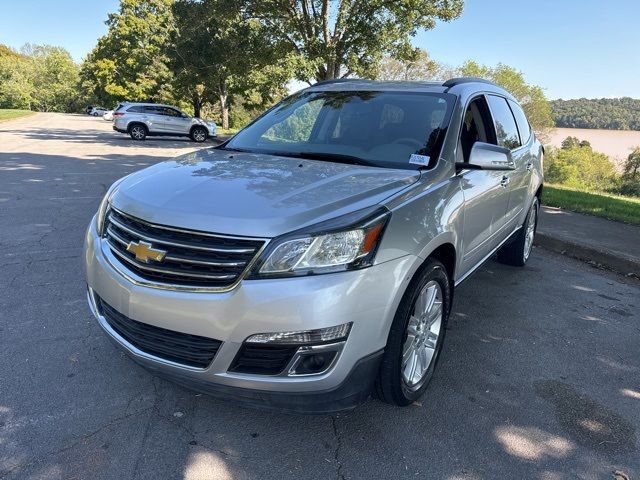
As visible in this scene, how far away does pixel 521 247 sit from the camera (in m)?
5.23

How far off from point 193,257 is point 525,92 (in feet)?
203

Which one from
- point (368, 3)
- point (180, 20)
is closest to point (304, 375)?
point (368, 3)

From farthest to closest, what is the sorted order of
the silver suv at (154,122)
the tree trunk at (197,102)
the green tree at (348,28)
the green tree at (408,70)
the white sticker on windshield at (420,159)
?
the tree trunk at (197,102)
the green tree at (408,70)
the silver suv at (154,122)
the green tree at (348,28)
the white sticker on windshield at (420,159)

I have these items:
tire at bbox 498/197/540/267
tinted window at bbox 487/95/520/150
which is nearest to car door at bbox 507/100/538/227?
tinted window at bbox 487/95/520/150

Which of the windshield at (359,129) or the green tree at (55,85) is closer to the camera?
the windshield at (359,129)

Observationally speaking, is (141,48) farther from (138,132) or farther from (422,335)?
(422,335)

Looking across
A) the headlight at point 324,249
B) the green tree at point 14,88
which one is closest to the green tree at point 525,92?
the headlight at point 324,249

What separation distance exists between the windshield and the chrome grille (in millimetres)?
1286

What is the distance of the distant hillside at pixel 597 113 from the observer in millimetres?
57438

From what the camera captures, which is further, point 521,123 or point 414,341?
point 521,123

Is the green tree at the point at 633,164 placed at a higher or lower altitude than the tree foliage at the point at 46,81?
lower

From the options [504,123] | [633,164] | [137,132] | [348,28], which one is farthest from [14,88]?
[504,123]

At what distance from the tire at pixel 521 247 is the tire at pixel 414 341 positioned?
256 cm

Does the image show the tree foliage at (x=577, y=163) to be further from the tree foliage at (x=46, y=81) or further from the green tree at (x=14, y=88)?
the tree foliage at (x=46, y=81)
